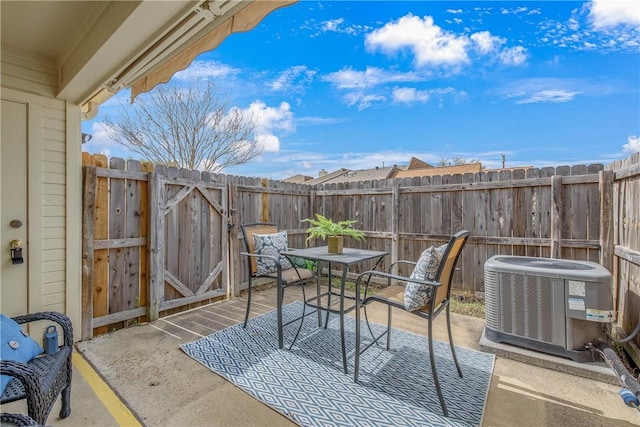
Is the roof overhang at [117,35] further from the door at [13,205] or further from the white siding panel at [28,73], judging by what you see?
the door at [13,205]

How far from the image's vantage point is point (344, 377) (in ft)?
7.16

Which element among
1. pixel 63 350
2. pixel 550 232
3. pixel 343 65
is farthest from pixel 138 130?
pixel 550 232

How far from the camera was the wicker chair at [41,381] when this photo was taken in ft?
4.01

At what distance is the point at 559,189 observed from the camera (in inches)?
131

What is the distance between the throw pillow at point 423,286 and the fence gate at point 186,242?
2811 mm

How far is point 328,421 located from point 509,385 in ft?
4.57

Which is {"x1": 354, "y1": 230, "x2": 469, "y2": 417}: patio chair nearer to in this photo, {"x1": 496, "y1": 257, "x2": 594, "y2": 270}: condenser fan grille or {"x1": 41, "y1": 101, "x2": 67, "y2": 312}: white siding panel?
{"x1": 496, "y1": 257, "x2": 594, "y2": 270}: condenser fan grille

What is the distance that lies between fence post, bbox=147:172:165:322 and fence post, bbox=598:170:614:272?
4.76 m

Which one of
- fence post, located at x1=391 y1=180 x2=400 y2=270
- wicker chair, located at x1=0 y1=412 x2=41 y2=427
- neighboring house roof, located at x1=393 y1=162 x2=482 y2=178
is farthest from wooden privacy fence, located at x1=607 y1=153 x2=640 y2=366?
neighboring house roof, located at x1=393 y1=162 x2=482 y2=178

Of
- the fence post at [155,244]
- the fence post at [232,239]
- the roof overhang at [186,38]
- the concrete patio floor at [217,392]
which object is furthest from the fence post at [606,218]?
the fence post at [155,244]

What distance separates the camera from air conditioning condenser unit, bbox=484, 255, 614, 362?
7.25ft

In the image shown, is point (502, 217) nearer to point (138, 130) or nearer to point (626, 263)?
point (626, 263)

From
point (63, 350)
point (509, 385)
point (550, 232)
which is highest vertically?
point (550, 232)

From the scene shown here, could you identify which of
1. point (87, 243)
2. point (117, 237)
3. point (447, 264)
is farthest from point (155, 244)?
point (447, 264)
